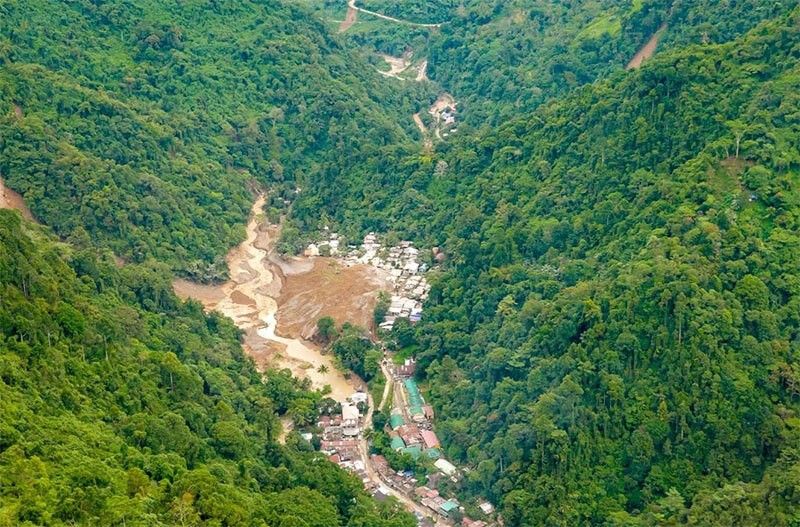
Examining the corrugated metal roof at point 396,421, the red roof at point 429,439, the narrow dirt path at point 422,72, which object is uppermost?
the narrow dirt path at point 422,72

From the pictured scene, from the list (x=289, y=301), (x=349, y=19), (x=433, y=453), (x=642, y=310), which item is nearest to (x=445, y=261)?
(x=289, y=301)

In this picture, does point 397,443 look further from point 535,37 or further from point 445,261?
point 535,37

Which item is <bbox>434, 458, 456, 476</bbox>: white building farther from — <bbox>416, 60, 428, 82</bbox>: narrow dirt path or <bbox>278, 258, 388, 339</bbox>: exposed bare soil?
<bbox>416, 60, 428, 82</bbox>: narrow dirt path

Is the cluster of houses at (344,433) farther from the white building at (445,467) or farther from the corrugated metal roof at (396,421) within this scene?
the white building at (445,467)

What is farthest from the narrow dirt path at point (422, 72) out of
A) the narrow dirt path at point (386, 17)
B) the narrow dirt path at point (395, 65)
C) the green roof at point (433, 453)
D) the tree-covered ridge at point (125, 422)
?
the green roof at point (433, 453)

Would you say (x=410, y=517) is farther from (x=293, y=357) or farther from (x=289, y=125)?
(x=289, y=125)

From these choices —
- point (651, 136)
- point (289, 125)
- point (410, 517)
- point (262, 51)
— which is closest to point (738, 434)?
point (410, 517)

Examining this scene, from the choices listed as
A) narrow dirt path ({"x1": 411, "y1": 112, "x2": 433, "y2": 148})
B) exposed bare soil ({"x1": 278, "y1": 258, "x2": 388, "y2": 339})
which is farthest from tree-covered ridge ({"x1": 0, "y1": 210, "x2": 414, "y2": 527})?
narrow dirt path ({"x1": 411, "y1": 112, "x2": 433, "y2": 148})
